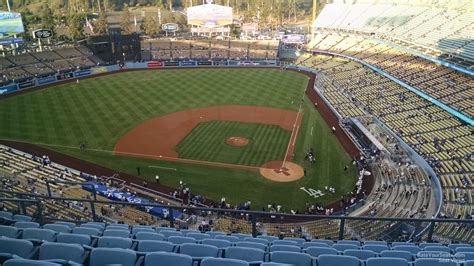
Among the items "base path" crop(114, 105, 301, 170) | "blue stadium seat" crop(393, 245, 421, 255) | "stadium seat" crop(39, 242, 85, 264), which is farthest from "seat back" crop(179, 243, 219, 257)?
"base path" crop(114, 105, 301, 170)

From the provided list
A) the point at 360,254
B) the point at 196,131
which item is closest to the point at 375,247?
the point at 360,254

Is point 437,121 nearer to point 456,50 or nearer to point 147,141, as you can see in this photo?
point 456,50

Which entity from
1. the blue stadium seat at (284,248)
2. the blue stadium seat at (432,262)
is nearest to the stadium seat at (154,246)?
the blue stadium seat at (284,248)

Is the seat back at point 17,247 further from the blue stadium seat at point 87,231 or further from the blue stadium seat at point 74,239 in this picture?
the blue stadium seat at point 87,231

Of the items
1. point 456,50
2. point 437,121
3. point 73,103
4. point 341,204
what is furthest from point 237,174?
point 456,50

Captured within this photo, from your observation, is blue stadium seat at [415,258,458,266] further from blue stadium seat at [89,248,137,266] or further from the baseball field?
the baseball field

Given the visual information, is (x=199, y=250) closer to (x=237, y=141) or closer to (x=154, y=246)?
(x=154, y=246)
